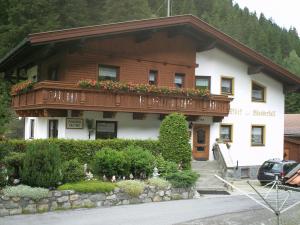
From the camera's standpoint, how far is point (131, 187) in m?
15.7

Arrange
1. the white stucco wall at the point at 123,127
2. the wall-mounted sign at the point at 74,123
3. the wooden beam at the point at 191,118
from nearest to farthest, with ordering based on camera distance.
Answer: the wall-mounted sign at the point at 74,123, the white stucco wall at the point at 123,127, the wooden beam at the point at 191,118

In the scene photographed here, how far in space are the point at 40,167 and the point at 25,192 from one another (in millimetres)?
1112

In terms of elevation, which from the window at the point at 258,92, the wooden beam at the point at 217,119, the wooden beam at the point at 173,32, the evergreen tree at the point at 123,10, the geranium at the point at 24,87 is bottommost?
the wooden beam at the point at 217,119

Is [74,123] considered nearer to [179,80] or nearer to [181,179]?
[181,179]

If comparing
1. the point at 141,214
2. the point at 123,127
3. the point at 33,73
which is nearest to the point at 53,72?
the point at 33,73

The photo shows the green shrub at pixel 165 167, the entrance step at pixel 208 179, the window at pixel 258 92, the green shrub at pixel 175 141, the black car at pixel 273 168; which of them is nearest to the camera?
the green shrub at pixel 165 167

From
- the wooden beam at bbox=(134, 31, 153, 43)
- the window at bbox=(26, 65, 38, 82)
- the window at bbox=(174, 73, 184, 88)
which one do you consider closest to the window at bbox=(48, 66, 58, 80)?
the window at bbox=(26, 65, 38, 82)

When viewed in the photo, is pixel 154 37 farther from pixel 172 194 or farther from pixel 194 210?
pixel 194 210

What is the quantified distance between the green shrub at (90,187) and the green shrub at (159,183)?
165 cm

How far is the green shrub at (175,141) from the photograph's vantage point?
65.2 ft

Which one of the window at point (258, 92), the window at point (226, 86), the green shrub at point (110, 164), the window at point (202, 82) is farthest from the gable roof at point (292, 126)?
the green shrub at point (110, 164)

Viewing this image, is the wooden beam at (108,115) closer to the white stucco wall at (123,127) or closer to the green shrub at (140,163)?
the white stucco wall at (123,127)

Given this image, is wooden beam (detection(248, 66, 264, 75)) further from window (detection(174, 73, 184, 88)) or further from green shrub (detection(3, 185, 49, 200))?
green shrub (detection(3, 185, 49, 200))

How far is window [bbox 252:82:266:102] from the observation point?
29.1 m
